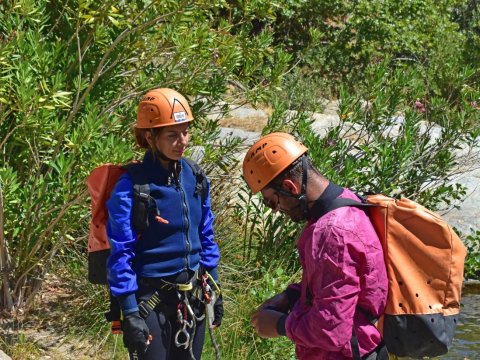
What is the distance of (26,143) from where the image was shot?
18.3 ft

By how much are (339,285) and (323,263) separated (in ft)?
0.30

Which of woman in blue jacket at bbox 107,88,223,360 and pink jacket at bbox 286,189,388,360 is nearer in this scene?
pink jacket at bbox 286,189,388,360

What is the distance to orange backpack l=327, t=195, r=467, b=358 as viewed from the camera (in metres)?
3.12

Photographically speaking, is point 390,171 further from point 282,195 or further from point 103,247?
point 282,195

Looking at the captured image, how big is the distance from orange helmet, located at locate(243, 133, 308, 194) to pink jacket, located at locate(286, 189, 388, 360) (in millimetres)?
233

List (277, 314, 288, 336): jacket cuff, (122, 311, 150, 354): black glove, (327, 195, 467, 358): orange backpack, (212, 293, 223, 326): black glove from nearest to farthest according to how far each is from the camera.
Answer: (327, 195, 467, 358): orange backpack
(277, 314, 288, 336): jacket cuff
(122, 311, 150, 354): black glove
(212, 293, 223, 326): black glove

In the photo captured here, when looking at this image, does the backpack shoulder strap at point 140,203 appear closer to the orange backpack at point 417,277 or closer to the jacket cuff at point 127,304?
the jacket cuff at point 127,304

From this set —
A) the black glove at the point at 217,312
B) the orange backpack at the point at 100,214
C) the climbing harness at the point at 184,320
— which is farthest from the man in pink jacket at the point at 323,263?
the black glove at the point at 217,312

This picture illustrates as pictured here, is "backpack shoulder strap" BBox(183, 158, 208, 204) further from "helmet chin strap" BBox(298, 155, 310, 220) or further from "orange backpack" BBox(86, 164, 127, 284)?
"helmet chin strap" BBox(298, 155, 310, 220)

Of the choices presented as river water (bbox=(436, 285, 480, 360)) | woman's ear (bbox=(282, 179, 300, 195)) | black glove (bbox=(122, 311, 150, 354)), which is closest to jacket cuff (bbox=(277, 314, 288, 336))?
woman's ear (bbox=(282, 179, 300, 195))

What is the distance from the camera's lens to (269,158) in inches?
126

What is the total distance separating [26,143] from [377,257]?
3140 millimetres

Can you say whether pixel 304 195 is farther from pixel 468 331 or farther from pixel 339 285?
pixel 468 331

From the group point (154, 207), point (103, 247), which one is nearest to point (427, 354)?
point (154, 207)
